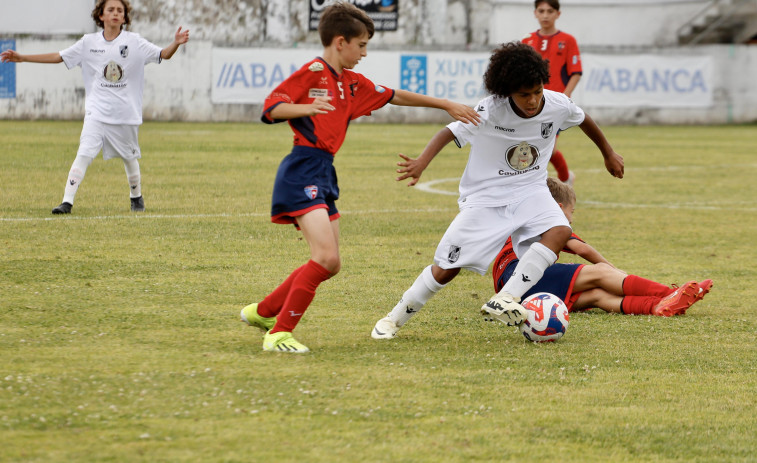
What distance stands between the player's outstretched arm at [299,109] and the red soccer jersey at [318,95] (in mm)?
34

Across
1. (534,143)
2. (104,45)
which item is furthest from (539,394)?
(104,45)

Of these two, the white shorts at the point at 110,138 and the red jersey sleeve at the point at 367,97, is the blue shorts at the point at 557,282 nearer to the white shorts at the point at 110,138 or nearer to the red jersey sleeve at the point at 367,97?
the red jersey sleeve at the point at 367,97

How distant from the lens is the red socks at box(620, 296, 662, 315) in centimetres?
655

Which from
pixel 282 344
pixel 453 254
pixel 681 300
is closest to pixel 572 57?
pixel 681 300

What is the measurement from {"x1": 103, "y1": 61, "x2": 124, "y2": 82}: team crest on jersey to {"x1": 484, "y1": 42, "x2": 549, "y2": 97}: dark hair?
19.4ft

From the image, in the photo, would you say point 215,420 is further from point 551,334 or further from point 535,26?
point 535,26

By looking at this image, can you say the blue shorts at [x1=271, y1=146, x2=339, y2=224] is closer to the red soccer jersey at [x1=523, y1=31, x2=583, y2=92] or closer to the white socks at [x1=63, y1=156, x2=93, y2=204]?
the white socks at [x1=63, y1=156, x2=93, y2=204]

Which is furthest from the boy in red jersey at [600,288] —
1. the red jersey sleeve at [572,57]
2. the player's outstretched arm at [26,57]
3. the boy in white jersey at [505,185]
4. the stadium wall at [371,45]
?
the stadium wall at [371,45]

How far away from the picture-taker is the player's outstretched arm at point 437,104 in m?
5.73

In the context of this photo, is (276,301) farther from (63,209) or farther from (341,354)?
(63,209)

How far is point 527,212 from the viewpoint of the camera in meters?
6.01

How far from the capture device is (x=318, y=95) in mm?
5473

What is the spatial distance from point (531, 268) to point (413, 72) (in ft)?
75.0

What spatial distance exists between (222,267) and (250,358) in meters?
2.75
